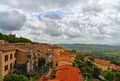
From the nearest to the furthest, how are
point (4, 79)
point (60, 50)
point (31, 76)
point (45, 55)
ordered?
point (4, 79) < point (31, 76) < point (45, 55) < point (60, 50)

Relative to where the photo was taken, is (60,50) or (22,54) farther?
(60,50)

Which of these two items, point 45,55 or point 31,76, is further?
point 45,55

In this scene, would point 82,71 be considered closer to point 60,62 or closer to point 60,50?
point 60,62

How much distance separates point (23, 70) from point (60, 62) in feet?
55.9

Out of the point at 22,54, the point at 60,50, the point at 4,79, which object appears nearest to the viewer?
the point at 4,79

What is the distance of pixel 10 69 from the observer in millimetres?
60094

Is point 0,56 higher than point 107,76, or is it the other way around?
point 0,56

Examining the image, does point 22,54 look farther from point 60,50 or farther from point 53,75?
point 60,50

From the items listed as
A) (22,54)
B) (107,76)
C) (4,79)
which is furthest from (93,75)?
(4,79)

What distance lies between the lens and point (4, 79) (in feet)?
171

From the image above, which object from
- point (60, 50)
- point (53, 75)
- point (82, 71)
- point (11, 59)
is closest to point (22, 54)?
point (11, 59)

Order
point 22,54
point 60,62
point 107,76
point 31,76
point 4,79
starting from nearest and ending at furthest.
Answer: point 4,79 < point 31,76 < point 22,54 < point 60,62 < point 107,76

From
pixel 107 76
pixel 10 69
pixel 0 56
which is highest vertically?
pixel 0 56

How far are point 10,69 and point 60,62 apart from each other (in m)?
19.7
